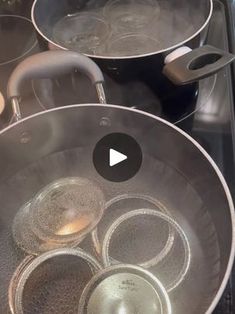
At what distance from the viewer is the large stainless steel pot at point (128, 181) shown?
441 mm

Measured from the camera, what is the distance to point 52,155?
566 mm

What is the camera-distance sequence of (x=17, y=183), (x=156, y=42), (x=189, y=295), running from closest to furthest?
1. (x=189, y=295)
2. (x=17, y=183)
3. (x=156, y=42)

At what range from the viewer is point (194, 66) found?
0.55 metres

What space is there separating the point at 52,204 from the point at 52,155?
7 cm

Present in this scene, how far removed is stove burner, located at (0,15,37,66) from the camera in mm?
780

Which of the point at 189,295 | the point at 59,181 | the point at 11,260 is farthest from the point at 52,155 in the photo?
the point at 189,295

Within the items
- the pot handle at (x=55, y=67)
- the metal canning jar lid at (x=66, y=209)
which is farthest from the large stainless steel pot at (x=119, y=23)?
the metal canning jar lid at (x=66, y=209)

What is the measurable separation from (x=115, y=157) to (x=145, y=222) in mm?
91

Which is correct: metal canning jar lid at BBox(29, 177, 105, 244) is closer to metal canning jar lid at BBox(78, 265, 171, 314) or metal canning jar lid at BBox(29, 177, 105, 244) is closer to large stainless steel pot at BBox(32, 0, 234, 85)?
metal canning jar lid at BBox(78, 265, 171, 314)

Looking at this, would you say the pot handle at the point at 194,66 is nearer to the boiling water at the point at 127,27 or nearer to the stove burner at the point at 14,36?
the boiling water at the point at 127,27

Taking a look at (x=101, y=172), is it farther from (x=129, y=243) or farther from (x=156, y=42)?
(x=156, y=42)
